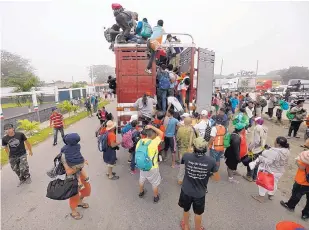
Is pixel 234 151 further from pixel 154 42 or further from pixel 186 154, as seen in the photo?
pixel 154 42

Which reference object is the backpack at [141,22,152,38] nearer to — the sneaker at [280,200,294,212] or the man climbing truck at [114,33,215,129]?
the man climbing truck at [114,33,215,129]

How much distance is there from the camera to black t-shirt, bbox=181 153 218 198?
2248 millimetres

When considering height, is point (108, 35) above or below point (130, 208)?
above

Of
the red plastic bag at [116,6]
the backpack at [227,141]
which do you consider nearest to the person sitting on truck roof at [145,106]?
the backpack at [227,141]

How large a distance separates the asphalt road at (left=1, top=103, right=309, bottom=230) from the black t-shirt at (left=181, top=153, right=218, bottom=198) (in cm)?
88

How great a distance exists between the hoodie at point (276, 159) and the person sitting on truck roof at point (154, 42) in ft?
10.3

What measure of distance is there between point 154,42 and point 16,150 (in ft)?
12.5

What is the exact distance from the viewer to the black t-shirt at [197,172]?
7.38 ft

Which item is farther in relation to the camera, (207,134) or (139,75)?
(139,75)

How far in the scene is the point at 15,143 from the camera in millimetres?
3750

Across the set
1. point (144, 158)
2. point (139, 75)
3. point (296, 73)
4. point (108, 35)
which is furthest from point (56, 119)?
point (296, 73)

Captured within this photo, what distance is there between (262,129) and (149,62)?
301 centimetres

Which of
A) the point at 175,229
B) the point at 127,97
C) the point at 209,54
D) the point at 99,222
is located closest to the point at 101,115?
the point at 127,97

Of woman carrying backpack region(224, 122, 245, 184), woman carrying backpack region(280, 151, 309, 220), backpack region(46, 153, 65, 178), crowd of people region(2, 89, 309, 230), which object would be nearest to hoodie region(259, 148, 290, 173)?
crowd of people region(2, 89, 309, 230)
